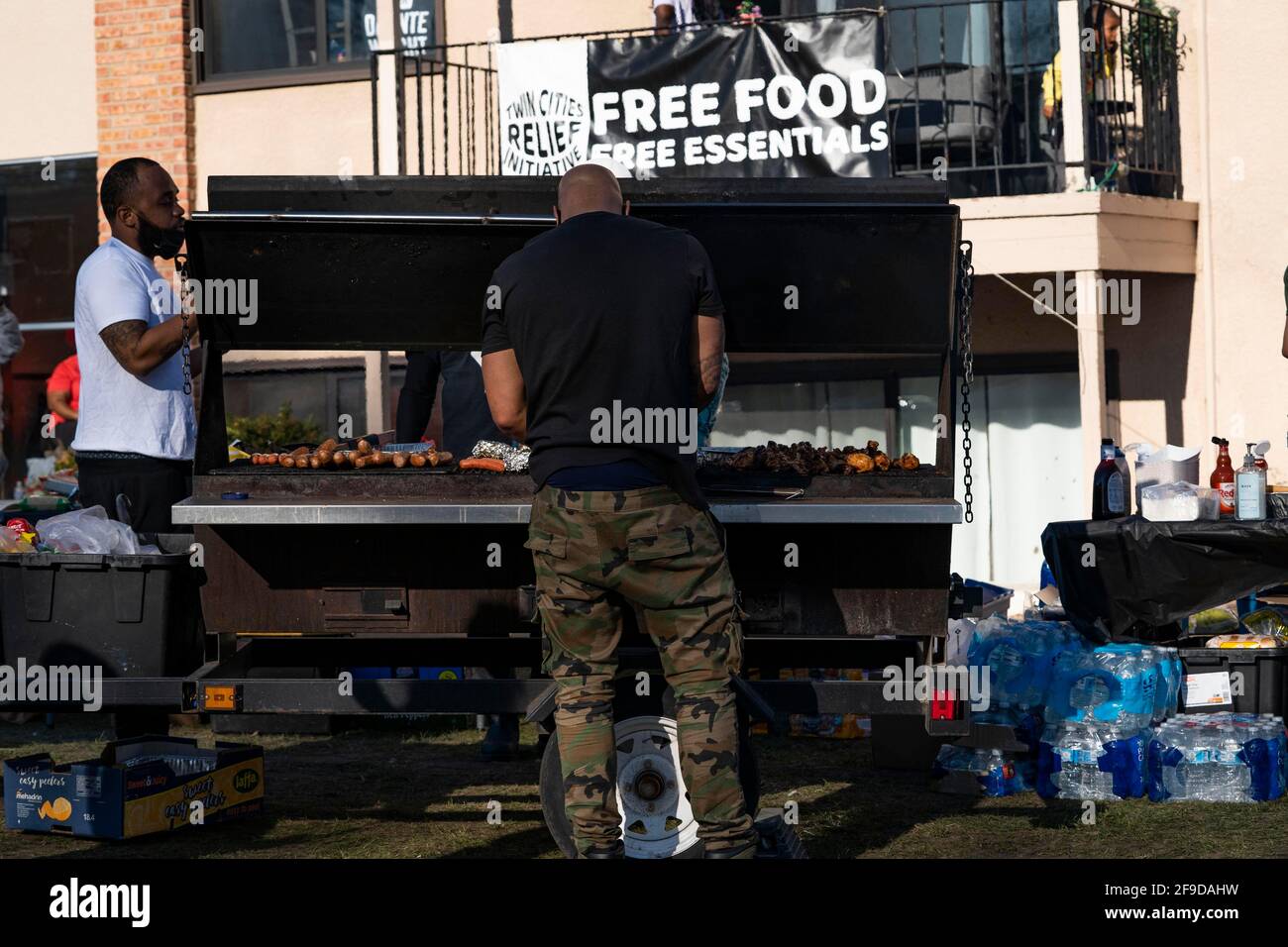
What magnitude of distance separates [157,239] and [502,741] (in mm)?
2696

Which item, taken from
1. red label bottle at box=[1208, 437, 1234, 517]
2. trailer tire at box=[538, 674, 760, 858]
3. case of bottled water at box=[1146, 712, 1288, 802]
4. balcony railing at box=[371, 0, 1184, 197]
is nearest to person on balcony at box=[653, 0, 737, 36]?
balcony railing at box=[371, 0, 1184, 197]

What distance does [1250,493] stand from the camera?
7.38 metres

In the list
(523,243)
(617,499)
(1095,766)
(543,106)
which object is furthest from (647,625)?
(543,106)

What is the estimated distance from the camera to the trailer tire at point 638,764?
204 inches

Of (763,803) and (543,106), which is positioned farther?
(543,106)

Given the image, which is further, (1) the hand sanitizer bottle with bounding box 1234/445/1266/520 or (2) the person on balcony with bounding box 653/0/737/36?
(2) the person on balcony with bounding box 653/0/737/36

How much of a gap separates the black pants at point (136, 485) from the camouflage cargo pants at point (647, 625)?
2.06m

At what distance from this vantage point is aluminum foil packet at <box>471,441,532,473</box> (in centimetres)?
588

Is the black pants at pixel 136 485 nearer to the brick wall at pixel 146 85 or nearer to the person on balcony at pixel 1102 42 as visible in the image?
the person on balcony at pixel 1102 42

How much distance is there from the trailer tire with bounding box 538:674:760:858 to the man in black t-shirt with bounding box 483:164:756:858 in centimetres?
38

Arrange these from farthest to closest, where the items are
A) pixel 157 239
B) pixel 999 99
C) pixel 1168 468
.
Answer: pixel 999 99
pixel 1168 468
pixel 157 239

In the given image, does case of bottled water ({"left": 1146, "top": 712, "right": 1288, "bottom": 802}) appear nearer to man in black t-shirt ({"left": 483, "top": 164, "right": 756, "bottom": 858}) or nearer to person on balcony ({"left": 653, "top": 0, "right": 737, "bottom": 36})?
man in black t-shirt ({"left": 483, "top": 164, "right": 756, "bottom": 858})

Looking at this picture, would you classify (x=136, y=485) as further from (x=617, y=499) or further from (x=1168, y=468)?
(x=1168, y=468)
